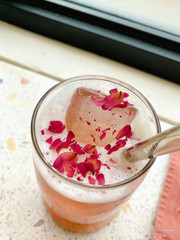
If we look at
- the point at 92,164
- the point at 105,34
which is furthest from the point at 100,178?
the point at 105,34

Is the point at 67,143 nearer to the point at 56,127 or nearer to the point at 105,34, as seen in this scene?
the point at 56,127

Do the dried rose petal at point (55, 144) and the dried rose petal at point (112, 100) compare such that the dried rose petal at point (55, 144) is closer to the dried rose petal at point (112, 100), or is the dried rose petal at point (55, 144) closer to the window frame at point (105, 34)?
the dried rose petal at point (112, 100)

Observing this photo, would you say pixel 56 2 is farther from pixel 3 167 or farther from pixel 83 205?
pixel 83 205

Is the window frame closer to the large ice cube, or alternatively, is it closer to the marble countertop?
the marble countertop

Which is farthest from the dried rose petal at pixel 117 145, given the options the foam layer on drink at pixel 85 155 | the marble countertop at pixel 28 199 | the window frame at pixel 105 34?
the window frame at pixel 105 34

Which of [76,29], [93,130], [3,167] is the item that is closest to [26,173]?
[3,167]

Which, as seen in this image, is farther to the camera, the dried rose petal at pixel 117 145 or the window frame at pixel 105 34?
the window frame at pixel 105 34
